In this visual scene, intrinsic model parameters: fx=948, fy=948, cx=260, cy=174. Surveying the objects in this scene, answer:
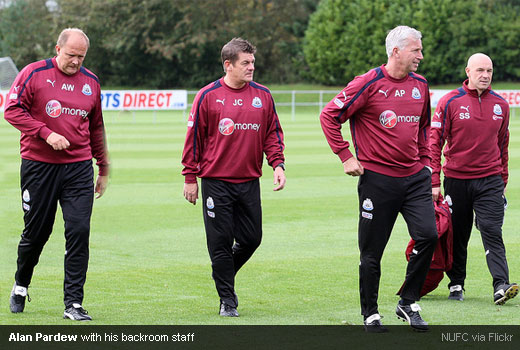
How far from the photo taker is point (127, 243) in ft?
35.0

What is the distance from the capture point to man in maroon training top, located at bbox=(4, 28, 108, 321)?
6660mm

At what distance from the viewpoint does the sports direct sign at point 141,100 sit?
124 feet

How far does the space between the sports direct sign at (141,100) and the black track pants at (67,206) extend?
30.5 m

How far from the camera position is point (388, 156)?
21.1 feet

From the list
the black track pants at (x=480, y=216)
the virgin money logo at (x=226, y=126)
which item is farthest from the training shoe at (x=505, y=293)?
the virgin money logo at (x=226, y=126)

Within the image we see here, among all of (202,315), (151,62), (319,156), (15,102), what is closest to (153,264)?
(202,315)

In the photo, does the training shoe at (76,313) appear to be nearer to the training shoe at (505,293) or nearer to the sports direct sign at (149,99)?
the training shoe at (505,293)

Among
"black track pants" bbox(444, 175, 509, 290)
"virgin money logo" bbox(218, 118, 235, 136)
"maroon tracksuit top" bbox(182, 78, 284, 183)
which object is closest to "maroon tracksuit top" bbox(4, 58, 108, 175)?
"maroon tracksuit top" bbox(182, 78, 284, 183)

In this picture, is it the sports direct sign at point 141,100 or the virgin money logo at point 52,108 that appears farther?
the sports direct sign at point 141,100

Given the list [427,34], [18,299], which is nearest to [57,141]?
[18,299]

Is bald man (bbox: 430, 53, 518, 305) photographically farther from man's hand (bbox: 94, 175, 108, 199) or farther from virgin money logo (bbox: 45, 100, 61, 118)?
virgin money logo (bbox: 45, 100, 61, 118)

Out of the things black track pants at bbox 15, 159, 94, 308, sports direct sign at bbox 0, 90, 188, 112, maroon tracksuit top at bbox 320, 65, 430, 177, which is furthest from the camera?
sports direct sign at bbox 0, 90, 188, 112
